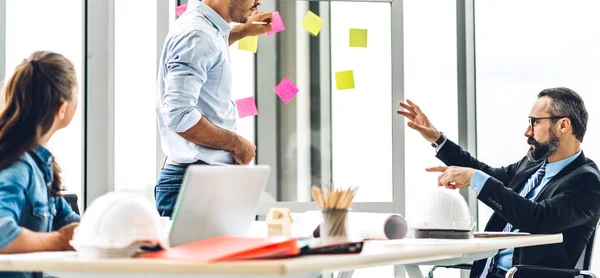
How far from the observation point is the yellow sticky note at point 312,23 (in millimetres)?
3746

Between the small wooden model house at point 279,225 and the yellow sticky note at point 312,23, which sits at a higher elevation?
the yellow sticky note at point 312,23

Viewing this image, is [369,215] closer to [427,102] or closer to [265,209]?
[265,209]

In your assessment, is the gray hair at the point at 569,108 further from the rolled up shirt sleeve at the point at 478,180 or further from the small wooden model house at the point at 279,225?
the small wooden model house at the point at 279,225

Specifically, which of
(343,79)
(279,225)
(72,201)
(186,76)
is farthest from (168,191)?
(343,79)

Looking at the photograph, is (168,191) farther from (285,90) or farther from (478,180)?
(285,90)

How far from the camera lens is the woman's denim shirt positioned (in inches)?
59.3

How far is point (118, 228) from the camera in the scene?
1400 mm

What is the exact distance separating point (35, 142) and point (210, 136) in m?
0.76

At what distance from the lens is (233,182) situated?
5.06ft

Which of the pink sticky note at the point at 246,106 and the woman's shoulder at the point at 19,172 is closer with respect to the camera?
the woman's shoulder at the point at 19,172

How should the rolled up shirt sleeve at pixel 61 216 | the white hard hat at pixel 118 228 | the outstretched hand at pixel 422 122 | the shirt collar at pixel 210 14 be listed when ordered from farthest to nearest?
the outstretched hand at pixel 422 122 → the shirt collar at pixel 210 14 → the rolled up shirt sleeve at pixel 61 216 → the white hard hat at pixel 118 228

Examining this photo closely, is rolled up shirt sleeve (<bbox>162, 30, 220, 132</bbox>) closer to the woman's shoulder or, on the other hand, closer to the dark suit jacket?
the woman's shoulder

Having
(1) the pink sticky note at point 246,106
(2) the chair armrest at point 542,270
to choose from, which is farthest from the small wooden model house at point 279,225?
(1) the pink sticky note at point 246,106

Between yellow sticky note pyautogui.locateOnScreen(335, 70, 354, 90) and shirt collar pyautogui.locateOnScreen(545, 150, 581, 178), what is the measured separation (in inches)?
44.5
